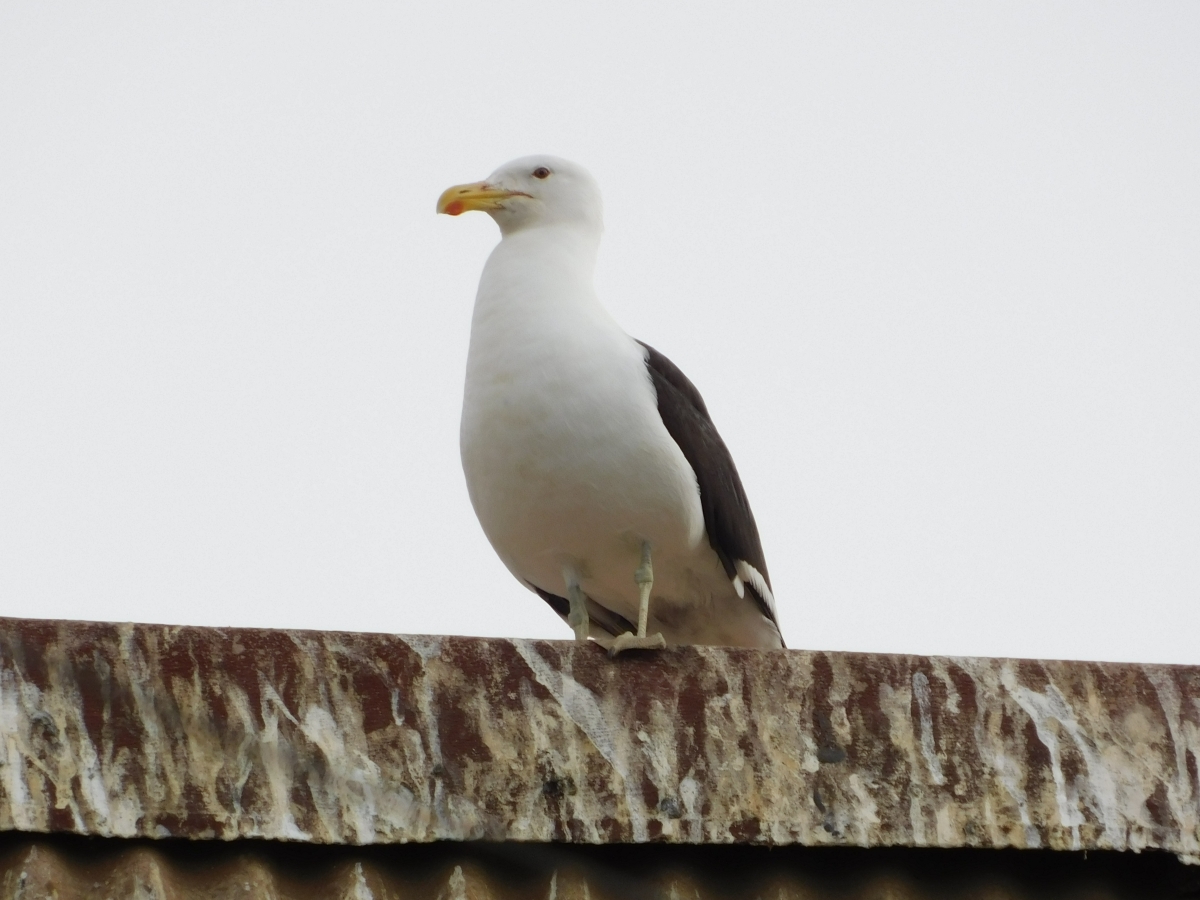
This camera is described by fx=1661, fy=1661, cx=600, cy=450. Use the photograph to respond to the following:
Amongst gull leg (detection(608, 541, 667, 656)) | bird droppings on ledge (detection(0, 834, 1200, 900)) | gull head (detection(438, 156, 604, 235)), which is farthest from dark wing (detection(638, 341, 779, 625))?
bird droppings on ledge (detection(0, 834, 1200, 900))

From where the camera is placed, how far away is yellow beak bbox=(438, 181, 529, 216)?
19.1ft

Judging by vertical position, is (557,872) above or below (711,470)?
below

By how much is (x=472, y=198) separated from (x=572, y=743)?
305 centimetres

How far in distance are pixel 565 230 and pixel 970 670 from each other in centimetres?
279

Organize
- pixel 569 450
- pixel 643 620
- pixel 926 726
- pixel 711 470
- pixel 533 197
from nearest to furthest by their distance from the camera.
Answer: pixel 926 726 → pixel 643 620 → pixel 569 450 → pixel 711 470 → pixel 533 197

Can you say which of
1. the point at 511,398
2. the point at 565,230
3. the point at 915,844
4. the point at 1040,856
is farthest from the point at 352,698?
the point at 565,230

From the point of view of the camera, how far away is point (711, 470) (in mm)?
5164

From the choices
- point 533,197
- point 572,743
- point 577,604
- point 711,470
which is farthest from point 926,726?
point 533,197

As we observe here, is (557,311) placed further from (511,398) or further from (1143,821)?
(1143,821)

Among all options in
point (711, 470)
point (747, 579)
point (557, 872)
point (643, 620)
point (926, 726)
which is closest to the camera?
point (557, 872)

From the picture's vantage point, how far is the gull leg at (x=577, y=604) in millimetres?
5168

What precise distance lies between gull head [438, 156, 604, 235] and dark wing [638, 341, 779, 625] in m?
0.78

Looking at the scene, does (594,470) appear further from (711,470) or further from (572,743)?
(572,743)

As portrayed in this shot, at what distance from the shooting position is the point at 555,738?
322 cm
